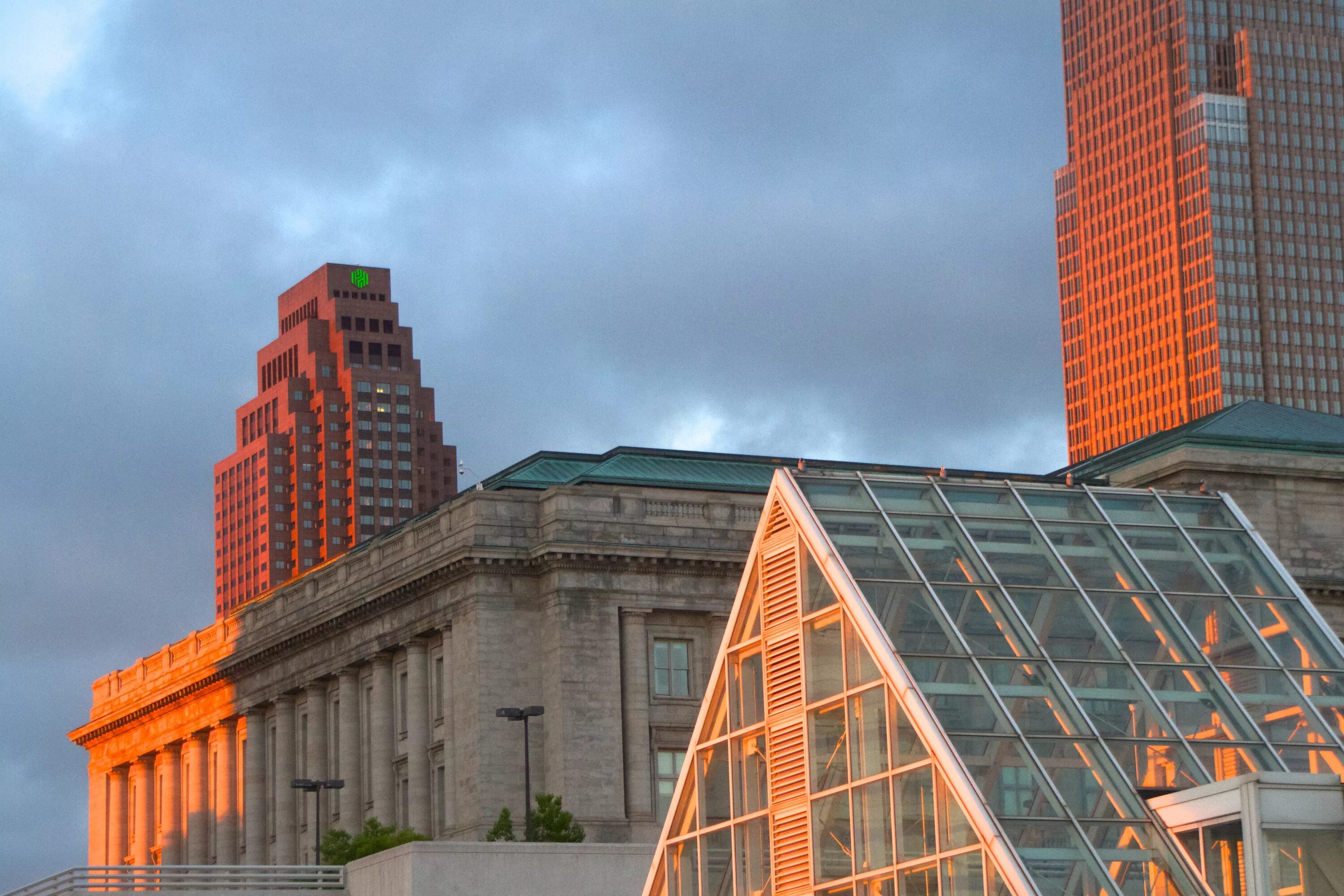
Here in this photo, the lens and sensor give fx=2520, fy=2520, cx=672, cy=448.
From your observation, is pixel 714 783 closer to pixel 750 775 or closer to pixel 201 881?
pixel 750 775

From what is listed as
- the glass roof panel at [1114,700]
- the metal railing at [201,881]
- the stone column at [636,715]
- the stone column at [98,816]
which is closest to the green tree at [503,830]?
the metal railing at [201,881]

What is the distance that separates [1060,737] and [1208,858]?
2772 millimetres

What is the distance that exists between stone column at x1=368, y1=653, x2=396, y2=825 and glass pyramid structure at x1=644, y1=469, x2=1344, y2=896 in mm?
55621

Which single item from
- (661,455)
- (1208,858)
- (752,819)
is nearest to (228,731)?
(661,455)

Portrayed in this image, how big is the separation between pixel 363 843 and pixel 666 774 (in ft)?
64.8

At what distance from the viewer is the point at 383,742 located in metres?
97.1

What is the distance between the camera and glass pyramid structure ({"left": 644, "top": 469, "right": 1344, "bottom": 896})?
113 feet

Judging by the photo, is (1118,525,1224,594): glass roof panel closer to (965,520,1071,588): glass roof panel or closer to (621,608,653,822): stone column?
(965,520,1071,588): glass roof panel

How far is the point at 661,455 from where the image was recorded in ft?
332

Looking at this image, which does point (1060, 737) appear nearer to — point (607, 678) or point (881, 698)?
point (881, 698)

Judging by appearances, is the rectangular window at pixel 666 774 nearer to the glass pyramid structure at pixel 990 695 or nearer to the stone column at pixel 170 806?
the stone column at pixel 170 806

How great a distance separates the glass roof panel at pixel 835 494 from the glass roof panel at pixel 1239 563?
5.57 m

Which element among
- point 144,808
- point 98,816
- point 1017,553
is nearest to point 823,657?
point 1017,553

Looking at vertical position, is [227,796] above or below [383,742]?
below
